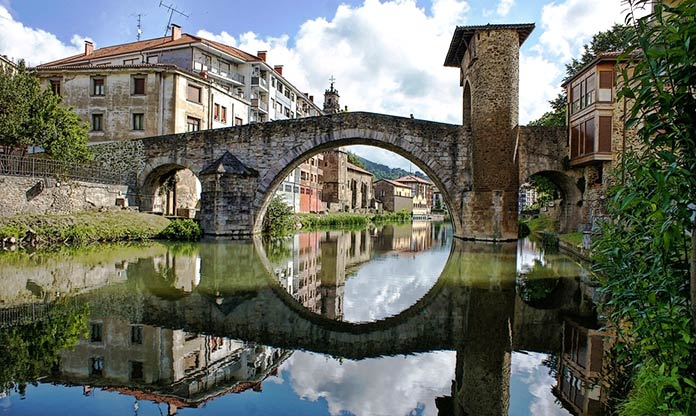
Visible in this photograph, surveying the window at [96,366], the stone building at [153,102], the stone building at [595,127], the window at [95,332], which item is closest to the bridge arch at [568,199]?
the stone building at [595,127]

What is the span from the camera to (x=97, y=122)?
27.5 m

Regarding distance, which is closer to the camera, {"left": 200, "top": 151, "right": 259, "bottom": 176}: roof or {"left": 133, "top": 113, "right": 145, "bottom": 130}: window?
{"left": 200, "top": 151, "right": 259, "bottom": 176}: roof

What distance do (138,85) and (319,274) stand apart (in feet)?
69.2

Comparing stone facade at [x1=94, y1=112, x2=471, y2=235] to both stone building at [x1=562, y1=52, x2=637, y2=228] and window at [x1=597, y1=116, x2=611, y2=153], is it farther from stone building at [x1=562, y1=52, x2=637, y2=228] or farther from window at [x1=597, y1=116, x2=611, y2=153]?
window at [x1=597, y1=116, x2=611, y2=153]

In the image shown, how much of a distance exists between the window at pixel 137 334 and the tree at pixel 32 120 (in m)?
15.4

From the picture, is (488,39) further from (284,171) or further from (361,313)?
(361,313)

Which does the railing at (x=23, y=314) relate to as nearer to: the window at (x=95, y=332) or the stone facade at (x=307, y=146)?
the window at (x=95, y=332)

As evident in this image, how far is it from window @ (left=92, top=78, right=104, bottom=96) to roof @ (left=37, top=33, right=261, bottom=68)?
24.9 feet

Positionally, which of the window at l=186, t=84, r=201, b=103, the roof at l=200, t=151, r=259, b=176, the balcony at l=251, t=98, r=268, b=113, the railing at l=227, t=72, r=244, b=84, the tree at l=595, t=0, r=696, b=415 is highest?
the railing at l=227, t=72, r=244, b=84

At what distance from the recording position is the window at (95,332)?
547cm

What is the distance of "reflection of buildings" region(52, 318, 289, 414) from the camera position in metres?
4.29

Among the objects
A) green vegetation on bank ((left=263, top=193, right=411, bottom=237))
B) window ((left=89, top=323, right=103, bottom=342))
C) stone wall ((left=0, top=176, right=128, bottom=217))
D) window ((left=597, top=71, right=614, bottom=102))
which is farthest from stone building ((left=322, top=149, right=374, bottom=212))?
window ((left=89, top=323, right=103, bottom=342))

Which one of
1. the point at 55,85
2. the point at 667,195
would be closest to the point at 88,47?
the point at 55,85

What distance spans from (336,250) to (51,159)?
12010 mm
